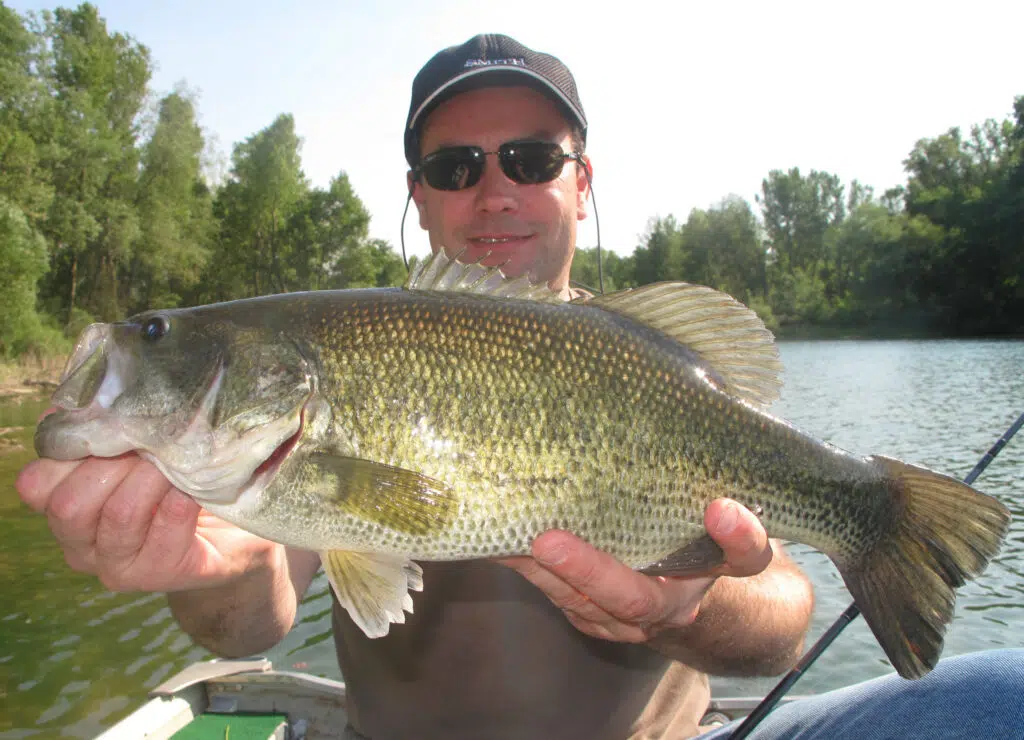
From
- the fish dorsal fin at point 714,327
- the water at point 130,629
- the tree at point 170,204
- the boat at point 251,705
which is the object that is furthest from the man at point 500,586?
the tree at point 170,204

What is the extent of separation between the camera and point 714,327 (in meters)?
2.28

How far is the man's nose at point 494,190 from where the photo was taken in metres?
3.49

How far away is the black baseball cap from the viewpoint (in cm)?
348

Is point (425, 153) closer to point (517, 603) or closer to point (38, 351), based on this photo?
point (517, 603)

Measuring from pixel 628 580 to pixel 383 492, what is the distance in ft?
2.36

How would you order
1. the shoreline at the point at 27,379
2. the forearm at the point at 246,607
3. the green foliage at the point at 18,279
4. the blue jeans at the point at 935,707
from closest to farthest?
the blue jeans at the point at 935,707 → the forearm at the point at 246,607 → the shoreline at the point at 27,379 → the green foliage at the point at 18,279

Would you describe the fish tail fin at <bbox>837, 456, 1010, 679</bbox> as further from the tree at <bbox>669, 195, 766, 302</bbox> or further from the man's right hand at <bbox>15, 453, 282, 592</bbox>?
the tree at <bbox>669, 195, 766, 302</bbox>

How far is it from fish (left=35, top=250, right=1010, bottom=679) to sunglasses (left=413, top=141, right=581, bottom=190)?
1.48 m

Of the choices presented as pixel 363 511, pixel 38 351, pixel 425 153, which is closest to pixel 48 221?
pixel 38 351

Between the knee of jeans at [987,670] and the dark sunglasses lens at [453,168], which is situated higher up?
the dark sunglasses lens at [453,168]

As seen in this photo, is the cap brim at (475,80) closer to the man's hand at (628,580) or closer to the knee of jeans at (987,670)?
the man's hand at (628,580)

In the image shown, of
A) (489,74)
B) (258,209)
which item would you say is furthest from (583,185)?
(258,209)

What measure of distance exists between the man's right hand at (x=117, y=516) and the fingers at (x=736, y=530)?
4.50 ft

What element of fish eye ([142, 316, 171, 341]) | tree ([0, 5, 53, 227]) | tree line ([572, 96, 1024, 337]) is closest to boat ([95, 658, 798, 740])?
fish eye ([142, 316, 171, 341])
